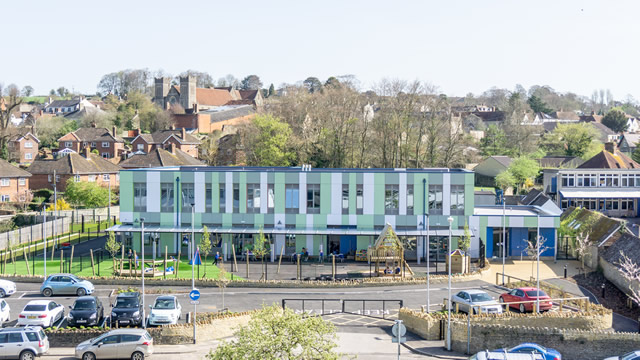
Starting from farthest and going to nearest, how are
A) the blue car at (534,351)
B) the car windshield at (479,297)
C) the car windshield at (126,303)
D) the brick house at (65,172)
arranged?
1. the brick house at (65,172)
2. the car windshield at (479,297)
3. the car windshield at (126,303)
4. the blue car at (534,351)

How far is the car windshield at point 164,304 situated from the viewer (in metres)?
31.2

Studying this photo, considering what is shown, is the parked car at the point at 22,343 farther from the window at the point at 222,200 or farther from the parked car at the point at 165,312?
the window at the point at 222,200

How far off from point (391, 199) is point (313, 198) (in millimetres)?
5828

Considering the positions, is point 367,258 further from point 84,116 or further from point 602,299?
point 84,116

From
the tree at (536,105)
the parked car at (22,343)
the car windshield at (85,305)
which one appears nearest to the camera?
the parked car at (22,343)

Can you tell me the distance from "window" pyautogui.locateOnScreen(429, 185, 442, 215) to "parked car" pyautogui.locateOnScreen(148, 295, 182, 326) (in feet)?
78.1

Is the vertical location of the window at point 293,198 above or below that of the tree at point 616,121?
below

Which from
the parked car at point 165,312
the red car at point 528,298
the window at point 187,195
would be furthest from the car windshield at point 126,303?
the window at point 187,195

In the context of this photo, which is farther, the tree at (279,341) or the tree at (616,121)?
the tree at (616,121)

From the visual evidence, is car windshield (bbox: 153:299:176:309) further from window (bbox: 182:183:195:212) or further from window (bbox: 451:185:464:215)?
window (bbox: 451:185:464:215)

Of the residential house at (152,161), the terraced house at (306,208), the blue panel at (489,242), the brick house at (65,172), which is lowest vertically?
the blue panel at (489,242)

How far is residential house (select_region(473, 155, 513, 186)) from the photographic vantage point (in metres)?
93.9

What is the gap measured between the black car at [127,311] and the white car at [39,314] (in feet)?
9.17

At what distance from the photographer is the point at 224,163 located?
9069 cm
